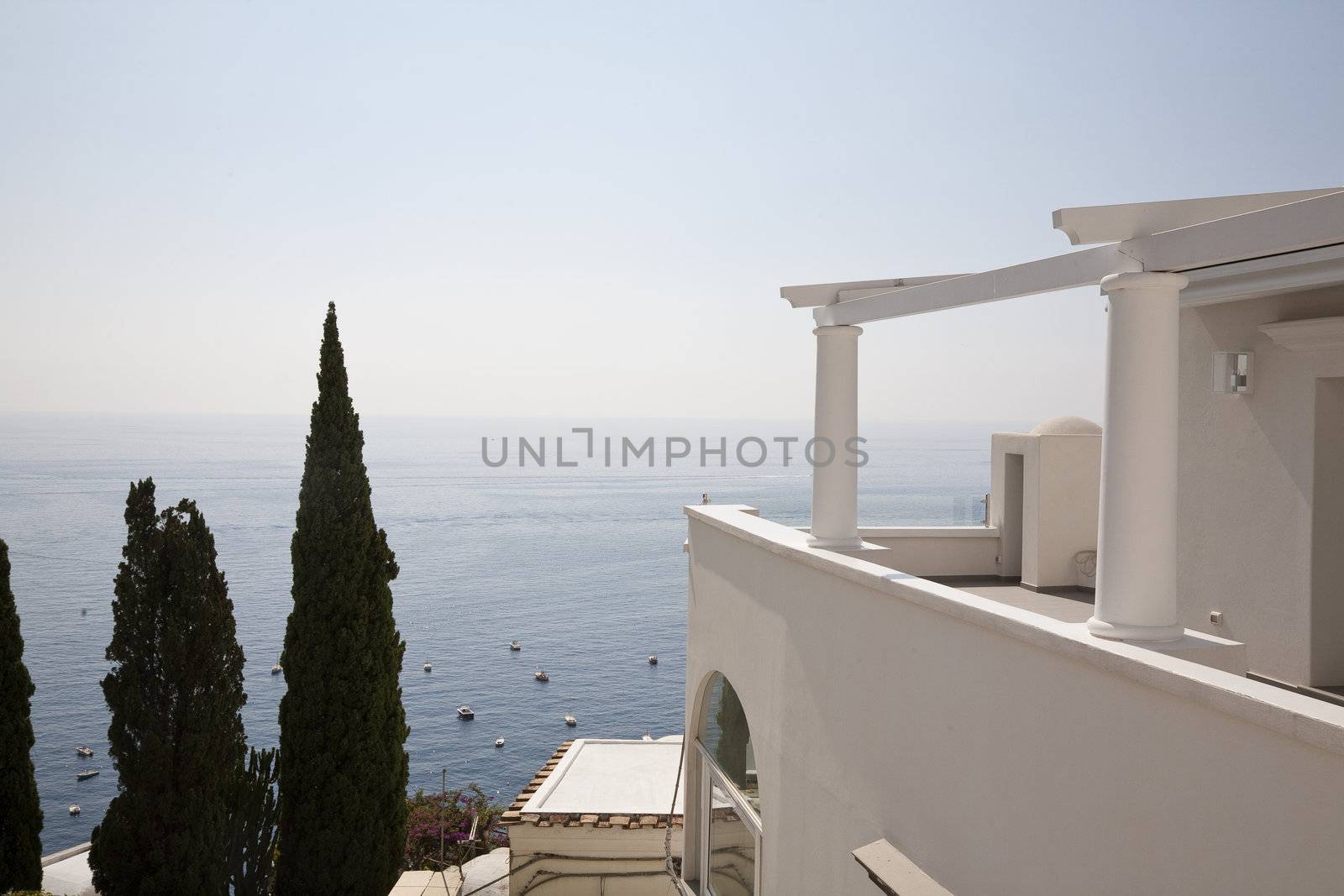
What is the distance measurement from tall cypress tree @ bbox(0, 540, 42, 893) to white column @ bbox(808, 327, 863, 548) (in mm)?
8922

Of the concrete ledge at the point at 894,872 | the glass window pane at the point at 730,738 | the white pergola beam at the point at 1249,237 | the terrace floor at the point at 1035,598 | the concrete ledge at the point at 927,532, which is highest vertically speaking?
the white pergola beam at the point at 1249,237

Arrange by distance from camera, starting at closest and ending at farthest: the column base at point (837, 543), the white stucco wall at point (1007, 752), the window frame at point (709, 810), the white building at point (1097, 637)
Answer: the white stucco wall at point (1007, 752) < the white building at point (1097, 637) < the column base at point (837, 543) < the window frame at point (709, 810)

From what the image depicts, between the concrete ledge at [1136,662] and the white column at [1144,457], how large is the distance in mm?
218

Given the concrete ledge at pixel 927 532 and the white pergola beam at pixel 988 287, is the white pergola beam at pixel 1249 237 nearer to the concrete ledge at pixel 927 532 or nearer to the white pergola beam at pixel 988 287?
the white pergola beam at pixel 988 287

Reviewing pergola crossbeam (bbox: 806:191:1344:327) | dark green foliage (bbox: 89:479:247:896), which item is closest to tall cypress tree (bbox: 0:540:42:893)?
dark green foliage (bbox: 89:479:247:896)

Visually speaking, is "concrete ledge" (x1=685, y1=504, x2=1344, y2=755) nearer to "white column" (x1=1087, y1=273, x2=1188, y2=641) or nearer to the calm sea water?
"white column" (x1=1087, y1=273, x2=1188, y2=641)

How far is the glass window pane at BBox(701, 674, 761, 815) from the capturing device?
6.64 meters

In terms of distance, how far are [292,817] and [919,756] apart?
10.6m

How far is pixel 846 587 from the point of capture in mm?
4871

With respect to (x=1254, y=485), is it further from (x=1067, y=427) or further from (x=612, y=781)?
(x=612, y=781)

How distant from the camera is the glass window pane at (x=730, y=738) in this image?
21.8 ft

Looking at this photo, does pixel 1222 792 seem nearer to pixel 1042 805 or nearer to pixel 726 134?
pixel 1042 805

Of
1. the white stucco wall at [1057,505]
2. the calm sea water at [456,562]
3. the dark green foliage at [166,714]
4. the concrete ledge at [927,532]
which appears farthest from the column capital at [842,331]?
the calm sea water at [456,562]

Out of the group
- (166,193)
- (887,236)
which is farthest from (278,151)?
(887,236)
